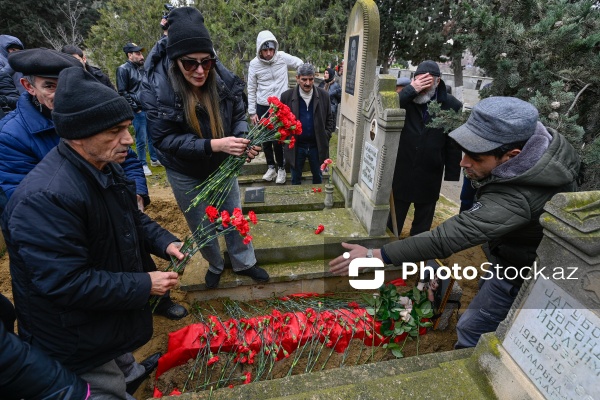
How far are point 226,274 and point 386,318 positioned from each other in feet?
5.06

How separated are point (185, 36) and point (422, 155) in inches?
102

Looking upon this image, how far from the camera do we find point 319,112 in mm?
4871

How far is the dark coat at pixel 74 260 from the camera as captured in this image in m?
1.34

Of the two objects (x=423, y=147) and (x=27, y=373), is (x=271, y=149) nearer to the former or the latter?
(x=423, y=147)

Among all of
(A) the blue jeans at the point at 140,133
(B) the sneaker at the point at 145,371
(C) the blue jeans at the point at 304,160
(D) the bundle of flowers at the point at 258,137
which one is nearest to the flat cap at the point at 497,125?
(D) the bundle of flowers at the point at 258,137

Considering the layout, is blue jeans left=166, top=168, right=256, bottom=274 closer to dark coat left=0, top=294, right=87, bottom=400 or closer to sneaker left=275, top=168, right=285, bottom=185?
dark coat left=0, top=294, right=87, bottom=400

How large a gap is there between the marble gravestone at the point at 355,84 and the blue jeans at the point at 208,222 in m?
1.77

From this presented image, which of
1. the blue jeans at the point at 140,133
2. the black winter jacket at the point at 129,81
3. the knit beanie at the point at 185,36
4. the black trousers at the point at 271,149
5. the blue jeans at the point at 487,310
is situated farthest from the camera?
the blue jeans at the point at 140,133

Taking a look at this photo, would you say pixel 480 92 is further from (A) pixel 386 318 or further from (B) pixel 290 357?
(B) pixel 290 357

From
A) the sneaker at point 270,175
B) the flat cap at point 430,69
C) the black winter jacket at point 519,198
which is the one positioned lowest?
the sneaker at point 270,175

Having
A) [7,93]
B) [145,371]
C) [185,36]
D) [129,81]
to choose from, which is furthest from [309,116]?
[7,93]

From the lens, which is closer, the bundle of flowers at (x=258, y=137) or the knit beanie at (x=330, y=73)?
the bundle of flowers at (x=258, y=137)

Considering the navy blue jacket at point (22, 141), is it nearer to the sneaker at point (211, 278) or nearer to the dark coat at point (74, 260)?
the dark coat at point (74, 260)

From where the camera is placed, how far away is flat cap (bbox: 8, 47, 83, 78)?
1.92m
